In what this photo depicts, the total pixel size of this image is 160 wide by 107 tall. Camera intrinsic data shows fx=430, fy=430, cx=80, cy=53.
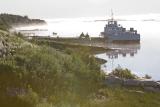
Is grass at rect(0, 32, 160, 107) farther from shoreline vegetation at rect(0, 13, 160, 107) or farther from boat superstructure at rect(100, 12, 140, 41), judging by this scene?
boat superstructure at rect(100, 12, 140, 41)

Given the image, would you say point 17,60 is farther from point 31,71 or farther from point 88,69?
point 88,69

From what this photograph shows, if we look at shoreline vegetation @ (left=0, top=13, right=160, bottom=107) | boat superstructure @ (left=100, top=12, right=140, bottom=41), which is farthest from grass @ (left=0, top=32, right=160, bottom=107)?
boat superstructure @ (left=100, top=12, right=140, bottom=41)

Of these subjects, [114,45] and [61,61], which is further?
[114,45]

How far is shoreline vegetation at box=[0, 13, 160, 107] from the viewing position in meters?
24.6

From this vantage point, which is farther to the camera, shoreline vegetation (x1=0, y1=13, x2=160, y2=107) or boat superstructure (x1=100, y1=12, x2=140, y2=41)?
boat superstructure (x1=100, y1=12, x2=140, y2=41)

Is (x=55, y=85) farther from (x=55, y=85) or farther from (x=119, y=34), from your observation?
(x=119, y=34)

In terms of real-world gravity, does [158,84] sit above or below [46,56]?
below

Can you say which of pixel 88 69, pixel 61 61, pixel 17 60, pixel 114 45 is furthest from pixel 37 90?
pixel 114 45

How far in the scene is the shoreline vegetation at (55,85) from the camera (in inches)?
969

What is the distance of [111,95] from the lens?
31.8 m

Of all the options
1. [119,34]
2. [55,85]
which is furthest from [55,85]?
[119,34]

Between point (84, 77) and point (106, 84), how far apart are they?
3.35 meters

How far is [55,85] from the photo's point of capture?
28266mm

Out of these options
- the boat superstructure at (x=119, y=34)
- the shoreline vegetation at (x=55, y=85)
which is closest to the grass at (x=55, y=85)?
the shoreline vegetation at (x=55, y=85)
